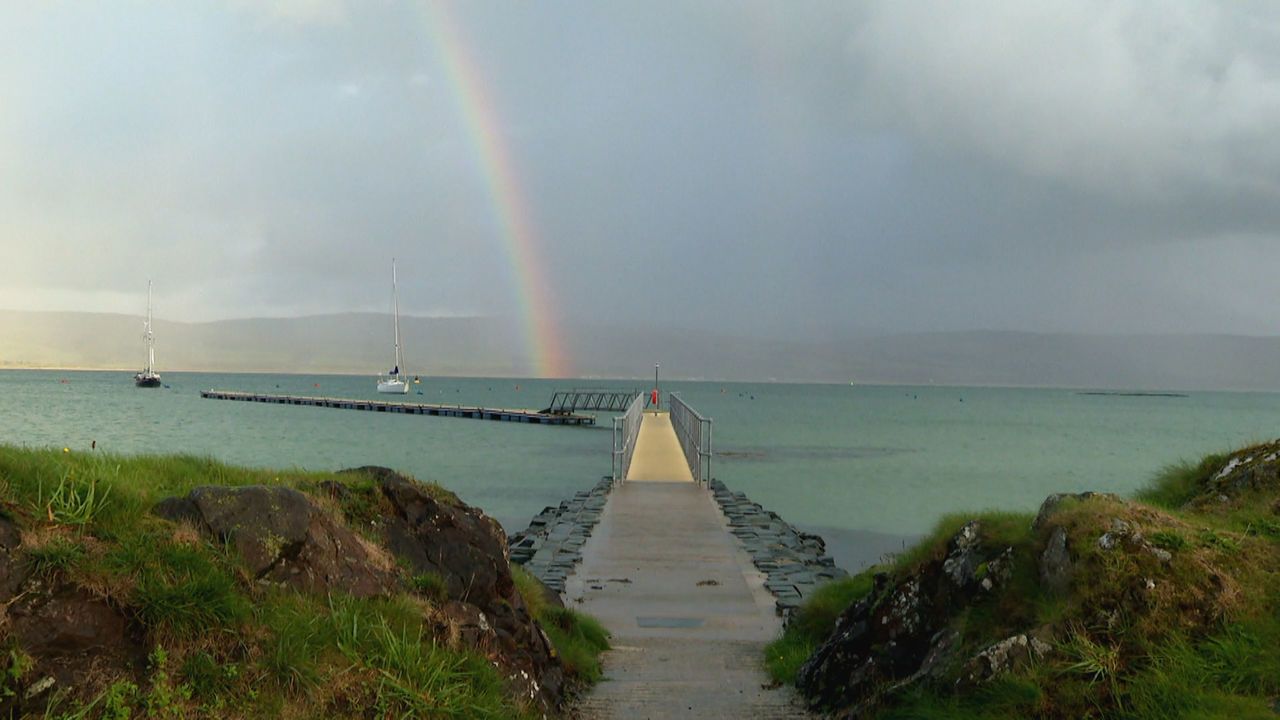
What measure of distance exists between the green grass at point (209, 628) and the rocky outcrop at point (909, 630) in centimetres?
209

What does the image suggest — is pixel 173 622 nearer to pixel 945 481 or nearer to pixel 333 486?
pixel 333 486

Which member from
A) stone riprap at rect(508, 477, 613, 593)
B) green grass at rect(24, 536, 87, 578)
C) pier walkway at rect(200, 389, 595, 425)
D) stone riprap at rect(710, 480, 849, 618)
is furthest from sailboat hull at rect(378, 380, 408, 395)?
green grass at rect(24, 536, 87, 578)

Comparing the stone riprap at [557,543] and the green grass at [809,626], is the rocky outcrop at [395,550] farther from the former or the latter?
the stone riprap at [557,543]

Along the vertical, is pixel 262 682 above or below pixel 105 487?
below

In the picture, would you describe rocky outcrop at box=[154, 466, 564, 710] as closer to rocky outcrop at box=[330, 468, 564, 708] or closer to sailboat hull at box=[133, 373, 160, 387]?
rocky outcrop at box=[330, 468, 564, 708]

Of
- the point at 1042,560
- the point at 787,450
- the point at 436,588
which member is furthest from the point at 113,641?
the point at 787,450

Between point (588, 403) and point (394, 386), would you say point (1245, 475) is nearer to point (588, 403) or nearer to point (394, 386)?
point (588, 403)

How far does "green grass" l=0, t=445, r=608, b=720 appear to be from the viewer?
143 inches

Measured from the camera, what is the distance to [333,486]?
5.50 m

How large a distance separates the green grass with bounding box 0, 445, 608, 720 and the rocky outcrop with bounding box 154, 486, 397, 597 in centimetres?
9

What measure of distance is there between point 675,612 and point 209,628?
5909 millimetres

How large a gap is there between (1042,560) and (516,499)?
2284 centimetres

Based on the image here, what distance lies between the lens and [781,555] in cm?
1280

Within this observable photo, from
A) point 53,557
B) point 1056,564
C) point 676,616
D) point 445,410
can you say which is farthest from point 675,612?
point 445,410
